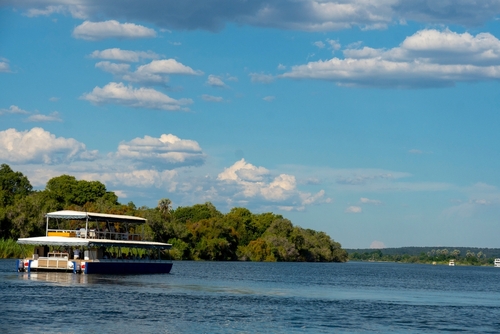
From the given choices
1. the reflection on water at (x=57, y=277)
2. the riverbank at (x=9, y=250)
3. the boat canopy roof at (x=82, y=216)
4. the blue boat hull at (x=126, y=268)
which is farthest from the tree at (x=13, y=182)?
the reflection on water at (x=57, y=277)

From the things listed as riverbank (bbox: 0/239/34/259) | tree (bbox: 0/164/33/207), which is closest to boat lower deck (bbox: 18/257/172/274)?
riverbank (bbox: 0/239/34/259)

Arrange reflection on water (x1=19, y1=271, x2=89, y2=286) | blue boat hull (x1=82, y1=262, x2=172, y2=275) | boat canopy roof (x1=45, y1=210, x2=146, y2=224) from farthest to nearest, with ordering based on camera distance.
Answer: blue boat hull (x1=82, y1=262, x2=172, y2=275) → boat canopy roof (x1=45, y1=210, x2=146, y2=224) → reflection on water (x1=19, y1=271, x2=89, y2=286)

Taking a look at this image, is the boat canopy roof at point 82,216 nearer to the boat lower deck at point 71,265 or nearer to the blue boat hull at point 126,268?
the boat lower deck at point 71,265

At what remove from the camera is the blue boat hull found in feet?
281

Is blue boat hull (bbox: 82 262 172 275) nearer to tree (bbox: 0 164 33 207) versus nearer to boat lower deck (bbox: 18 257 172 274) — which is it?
boat lower deck (bbox: 18 257 172 274)

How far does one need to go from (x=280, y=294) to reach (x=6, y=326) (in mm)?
35899

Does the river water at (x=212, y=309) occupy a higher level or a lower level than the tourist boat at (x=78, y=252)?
lower

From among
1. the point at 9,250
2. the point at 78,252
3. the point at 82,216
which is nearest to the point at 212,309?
the point at 82,216

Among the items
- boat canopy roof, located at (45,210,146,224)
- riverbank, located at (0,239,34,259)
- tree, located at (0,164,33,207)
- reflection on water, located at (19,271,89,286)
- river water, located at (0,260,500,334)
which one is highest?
tree, located at (0,164,33,207)

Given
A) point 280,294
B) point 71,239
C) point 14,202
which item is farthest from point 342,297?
point 14,202

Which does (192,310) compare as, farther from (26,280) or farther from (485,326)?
(26,280)

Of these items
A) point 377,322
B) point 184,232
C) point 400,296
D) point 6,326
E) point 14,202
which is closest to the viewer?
point 6,326

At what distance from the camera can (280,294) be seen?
74.4m

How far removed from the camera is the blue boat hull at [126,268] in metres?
85.6
